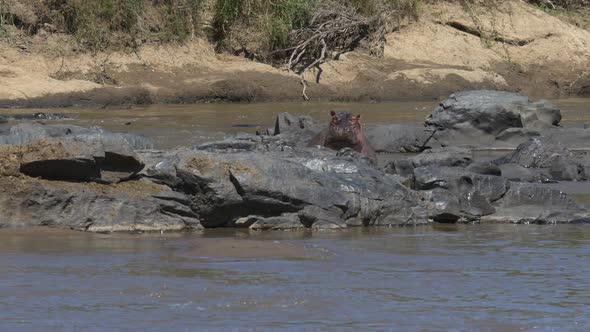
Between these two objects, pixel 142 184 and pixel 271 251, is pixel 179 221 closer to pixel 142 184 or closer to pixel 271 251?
pixel 142 184

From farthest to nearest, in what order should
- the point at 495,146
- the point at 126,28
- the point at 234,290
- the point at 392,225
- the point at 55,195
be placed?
the point at 126,28 → the point at 495,146 → the point at 392,225 → the point at 55,195 → the point at 234,290

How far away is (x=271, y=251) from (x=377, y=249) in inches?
25.9

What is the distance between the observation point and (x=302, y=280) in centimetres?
586

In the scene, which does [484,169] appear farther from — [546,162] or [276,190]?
[276,190]

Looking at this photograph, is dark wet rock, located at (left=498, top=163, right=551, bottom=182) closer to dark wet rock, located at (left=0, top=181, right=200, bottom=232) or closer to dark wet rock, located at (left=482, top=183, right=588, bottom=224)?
dark wet rock, located at (left=482, top=183, right=588, bottom=224)

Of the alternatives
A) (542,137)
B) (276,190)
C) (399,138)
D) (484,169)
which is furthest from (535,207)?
(542,137)

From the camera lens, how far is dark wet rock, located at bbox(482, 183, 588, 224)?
839cm

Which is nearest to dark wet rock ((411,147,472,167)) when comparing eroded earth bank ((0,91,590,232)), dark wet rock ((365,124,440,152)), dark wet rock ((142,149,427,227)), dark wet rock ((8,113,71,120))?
eroded earth bank ((0,91,590,232))

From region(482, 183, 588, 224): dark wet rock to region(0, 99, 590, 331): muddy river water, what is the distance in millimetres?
231

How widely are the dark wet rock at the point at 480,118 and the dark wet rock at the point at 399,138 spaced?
79 cm

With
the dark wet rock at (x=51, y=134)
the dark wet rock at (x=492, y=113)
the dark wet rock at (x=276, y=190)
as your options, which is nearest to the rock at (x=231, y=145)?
the dark wet rock at (x=51, y=134)

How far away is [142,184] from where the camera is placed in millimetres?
7863

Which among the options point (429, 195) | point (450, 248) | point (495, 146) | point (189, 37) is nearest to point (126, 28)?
point (189, 37)

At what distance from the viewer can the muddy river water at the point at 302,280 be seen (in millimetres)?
4996
